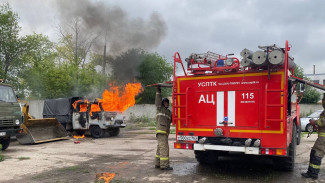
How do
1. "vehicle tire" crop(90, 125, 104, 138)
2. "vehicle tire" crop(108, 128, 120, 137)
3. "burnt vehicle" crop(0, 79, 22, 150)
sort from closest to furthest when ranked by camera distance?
"burnt vehicle" crop(0, 79, 22, 150) → "vehicle tire" crop(90, 125, 104, 138) → "vehicle tire" crop(108, 128, 120, 137)

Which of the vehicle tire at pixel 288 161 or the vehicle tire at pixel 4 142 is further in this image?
the vehicle tire at pixel 4 142

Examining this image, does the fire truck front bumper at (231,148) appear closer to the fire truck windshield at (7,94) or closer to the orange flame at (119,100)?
the fire truck windshield at (7,94)

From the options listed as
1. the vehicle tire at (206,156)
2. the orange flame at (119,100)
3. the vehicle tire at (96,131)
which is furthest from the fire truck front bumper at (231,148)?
the vehicle tire at (96,131)

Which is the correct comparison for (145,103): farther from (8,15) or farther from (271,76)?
(271,76)

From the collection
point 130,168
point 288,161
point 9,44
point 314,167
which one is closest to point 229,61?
point 288,161

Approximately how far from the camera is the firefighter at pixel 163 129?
6938 millimetres

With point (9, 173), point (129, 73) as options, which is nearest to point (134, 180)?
point (9, 173)

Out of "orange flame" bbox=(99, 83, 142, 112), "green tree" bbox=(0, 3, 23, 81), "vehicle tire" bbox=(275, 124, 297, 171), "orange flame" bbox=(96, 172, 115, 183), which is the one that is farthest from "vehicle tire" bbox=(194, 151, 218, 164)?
"green tree" bbox=(0, 3, 23, 81)

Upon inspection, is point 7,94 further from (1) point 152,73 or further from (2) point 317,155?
(1) point 152,73

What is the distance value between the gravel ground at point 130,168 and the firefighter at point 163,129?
0.90 feet

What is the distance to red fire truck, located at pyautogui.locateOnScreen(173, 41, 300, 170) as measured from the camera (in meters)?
5.34

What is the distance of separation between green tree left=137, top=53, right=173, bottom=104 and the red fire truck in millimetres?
18625

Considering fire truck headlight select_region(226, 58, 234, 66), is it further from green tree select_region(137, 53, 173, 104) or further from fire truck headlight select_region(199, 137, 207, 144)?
green tree select_region(137, 53, 173, 104)

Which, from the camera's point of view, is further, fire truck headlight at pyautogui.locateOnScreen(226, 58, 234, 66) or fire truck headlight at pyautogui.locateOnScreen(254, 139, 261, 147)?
fire truck headlight at pyautogui.locateOnScreen(226, 58, 234, 66)
